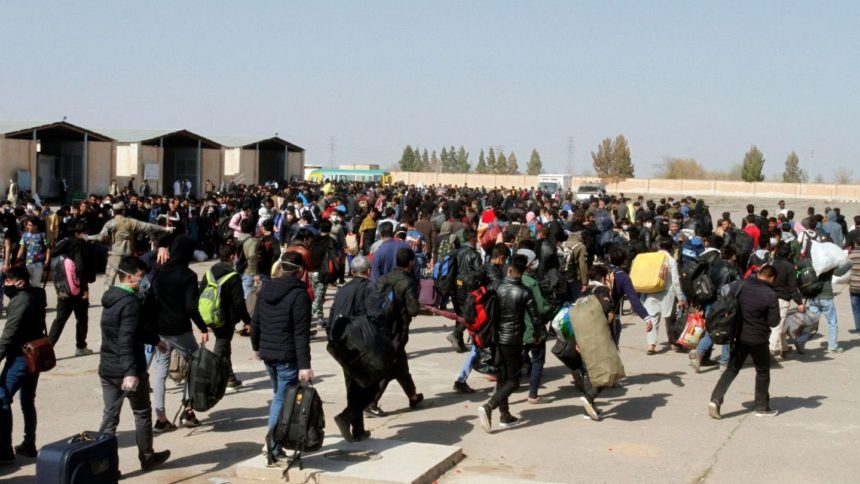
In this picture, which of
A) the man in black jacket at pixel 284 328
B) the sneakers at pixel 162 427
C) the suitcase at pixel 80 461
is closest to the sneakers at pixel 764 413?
the man in black jacket at pixel 284 328

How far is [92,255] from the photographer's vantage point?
1199 cm

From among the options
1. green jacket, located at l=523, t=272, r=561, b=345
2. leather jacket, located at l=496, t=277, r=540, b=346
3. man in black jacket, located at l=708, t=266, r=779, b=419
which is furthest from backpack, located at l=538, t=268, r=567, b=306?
man in black jacket, located at l=708, t=266, r=779, b=419

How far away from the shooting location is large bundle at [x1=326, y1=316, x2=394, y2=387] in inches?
297

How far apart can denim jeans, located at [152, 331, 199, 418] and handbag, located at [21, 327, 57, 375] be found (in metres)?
1.00

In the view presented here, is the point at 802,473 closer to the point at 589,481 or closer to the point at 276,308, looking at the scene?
the point at 589,481

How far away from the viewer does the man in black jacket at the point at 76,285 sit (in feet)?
37.8

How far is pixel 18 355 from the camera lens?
7582 millimetres

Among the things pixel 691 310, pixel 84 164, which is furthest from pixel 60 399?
pixel 84 164

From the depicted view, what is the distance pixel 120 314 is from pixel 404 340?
111 inches

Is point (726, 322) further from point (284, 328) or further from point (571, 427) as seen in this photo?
point (284, 328)

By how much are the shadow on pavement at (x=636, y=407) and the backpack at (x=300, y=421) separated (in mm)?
3587

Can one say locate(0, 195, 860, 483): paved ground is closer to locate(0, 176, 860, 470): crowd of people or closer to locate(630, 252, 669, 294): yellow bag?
locate(0, 176, 860, 470): crowd of people

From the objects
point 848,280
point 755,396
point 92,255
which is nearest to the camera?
point 755,396

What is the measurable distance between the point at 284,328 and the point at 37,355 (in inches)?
77.9
